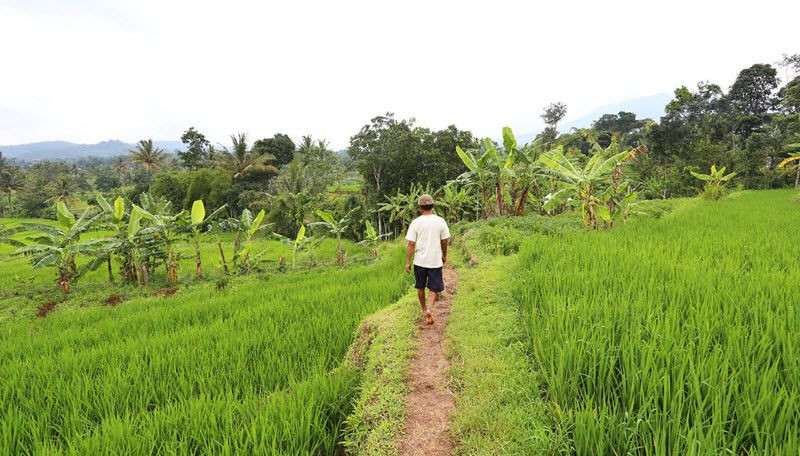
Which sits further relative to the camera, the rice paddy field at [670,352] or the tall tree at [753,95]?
the tall tree at [753,95]

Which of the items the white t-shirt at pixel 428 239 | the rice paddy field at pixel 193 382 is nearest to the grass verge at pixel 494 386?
the white t-shirt at pixel 428 239

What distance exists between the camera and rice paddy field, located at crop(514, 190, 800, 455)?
155cm

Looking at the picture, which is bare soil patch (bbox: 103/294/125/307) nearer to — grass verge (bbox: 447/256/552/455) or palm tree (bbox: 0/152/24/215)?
grass verge (bbox: 447/256/552/455)

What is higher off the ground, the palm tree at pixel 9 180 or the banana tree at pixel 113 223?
the palm tree at pixel 9 180

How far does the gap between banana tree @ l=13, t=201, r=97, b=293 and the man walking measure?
9458mm

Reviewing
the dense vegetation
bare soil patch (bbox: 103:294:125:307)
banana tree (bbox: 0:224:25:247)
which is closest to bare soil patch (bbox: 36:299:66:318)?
the dense vegetation

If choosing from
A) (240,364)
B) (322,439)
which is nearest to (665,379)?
(322,439)

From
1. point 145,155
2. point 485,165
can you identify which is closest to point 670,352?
point 485,165

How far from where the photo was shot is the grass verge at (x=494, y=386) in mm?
1844

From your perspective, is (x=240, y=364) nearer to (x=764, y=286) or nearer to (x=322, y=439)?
(x=322, y=439)

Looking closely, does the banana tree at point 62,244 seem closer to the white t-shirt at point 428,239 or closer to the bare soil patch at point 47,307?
the bare soil patch at point 47,307

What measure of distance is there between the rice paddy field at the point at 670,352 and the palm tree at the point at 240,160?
29.9 meters

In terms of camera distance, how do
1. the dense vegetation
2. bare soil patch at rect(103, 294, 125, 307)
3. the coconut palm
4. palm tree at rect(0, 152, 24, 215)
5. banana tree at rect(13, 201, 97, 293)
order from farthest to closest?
palm tree at rect(0, 152, 24, 215), the coconut palm, banana tree at rect(13, 201, 97, 293), bare soil patch at rect(103, 294, 125, 307), the dense vegetation

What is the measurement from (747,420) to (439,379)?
5.77 ft
